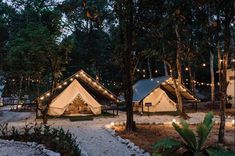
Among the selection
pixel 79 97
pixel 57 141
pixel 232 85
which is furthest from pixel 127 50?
pixel 232 85

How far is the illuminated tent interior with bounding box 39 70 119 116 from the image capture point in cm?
2336

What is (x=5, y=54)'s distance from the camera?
34.0 metres

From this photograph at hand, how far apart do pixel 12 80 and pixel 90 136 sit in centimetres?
2601

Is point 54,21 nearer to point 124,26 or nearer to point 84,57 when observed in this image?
point 124,26

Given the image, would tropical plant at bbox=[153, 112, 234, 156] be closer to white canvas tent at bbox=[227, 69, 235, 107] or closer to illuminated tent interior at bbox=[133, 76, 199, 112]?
illuminated tent interior at bbox=[133, 76, 199, 112]

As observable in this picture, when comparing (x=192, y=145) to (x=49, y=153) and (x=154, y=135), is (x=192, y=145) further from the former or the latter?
(x=154, y=135)

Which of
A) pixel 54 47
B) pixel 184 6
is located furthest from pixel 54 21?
pixel 184 6

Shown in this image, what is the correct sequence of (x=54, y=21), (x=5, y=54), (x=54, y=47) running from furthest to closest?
(x=5, y=54)
(x=54, y=21)
(x=54, y=47)

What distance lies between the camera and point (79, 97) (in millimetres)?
24344

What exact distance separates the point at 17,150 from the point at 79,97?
48.3 ft

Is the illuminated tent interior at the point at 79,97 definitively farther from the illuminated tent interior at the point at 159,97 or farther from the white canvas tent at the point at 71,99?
the illuminated tent interior at the point at 159,97

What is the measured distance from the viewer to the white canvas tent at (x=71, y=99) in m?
23.2

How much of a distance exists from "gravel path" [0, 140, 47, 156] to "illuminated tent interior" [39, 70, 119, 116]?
496 inches

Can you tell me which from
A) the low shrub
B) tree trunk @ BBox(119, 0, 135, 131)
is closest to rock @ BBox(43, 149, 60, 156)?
the low shrub
